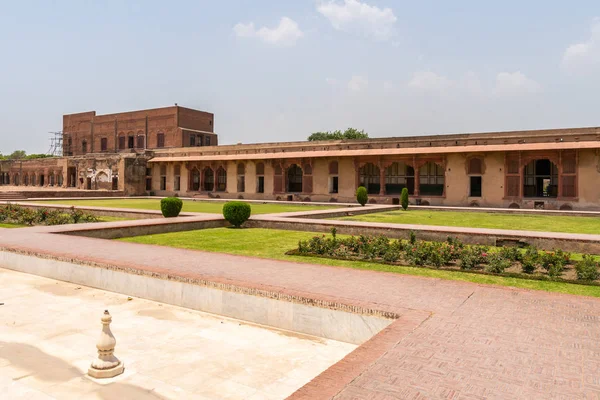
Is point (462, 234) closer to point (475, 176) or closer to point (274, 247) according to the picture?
point (274, 247)

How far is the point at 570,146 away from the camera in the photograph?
21.9m

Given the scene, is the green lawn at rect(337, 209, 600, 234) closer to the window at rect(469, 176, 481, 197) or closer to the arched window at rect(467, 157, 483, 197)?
the arched window at rect(467, 157, 483, 197)

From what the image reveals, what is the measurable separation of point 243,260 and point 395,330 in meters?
3.90

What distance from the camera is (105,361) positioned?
391 centimetres

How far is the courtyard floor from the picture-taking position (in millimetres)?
3664

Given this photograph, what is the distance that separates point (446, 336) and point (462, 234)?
745 centimetres

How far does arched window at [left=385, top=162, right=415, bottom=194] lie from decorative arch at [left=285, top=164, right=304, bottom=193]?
637cm

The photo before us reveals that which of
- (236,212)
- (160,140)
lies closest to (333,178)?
(236,212)

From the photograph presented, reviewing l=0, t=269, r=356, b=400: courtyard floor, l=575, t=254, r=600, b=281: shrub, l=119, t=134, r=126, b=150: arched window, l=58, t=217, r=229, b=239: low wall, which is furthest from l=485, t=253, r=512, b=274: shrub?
l=119, t=134, r=126, b=150: arched window

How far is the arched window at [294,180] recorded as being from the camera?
33344mm

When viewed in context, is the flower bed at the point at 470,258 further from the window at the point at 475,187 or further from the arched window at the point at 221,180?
the arched window at the point at 221,180

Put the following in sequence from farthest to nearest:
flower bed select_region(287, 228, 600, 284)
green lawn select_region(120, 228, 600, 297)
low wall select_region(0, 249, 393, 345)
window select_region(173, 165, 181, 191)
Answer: window select_region(173, 165, 181, 191) → flower bed select_region(287, 228, 600, 284) → green lawn select_region(120, 228, 600, 297) → low wall select_region(0, 249, 393, 345)

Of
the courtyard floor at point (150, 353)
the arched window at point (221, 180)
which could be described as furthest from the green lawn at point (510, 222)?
the arched window at point (221, 180)

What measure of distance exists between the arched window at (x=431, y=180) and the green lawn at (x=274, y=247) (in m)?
18.0
